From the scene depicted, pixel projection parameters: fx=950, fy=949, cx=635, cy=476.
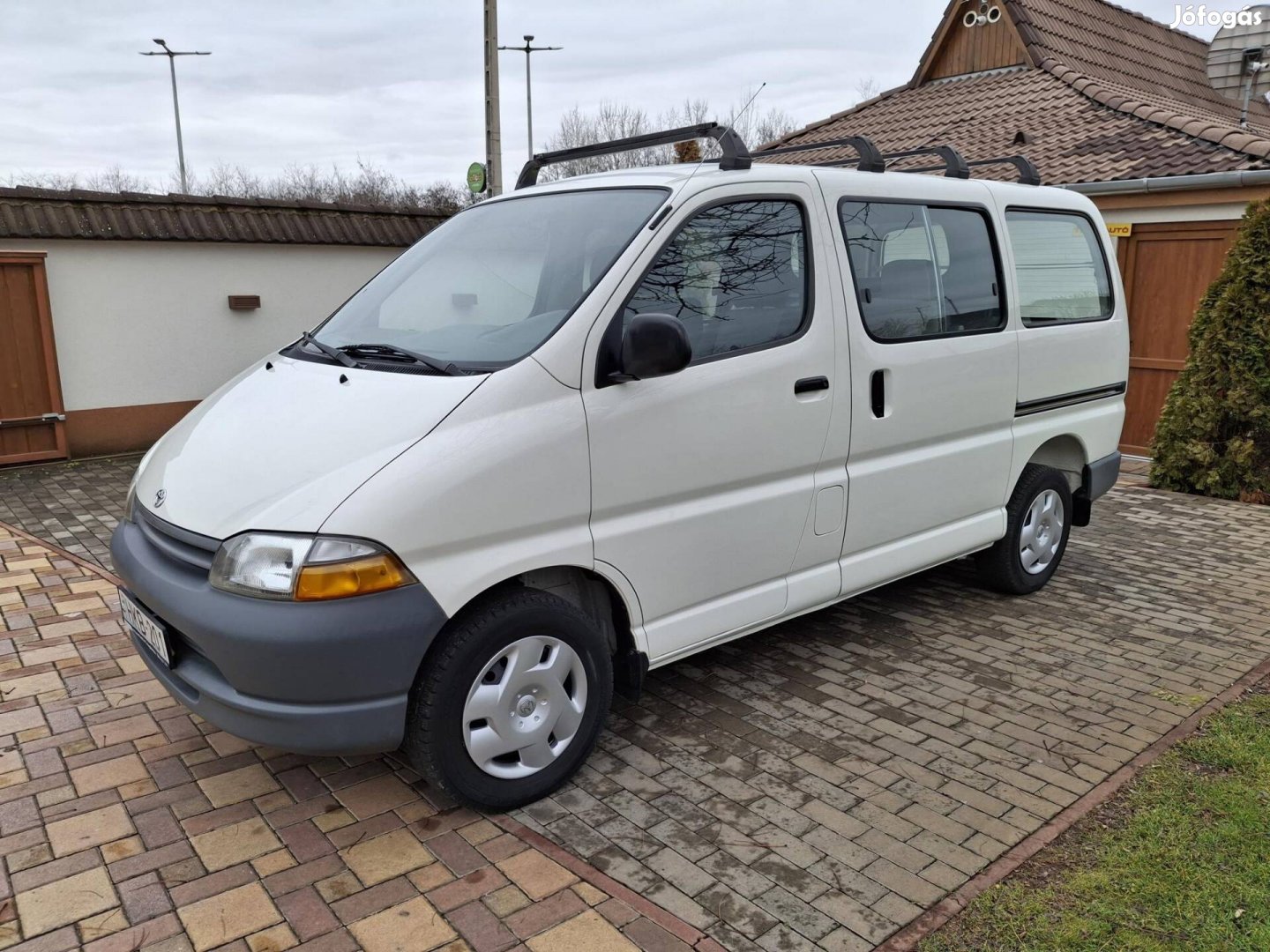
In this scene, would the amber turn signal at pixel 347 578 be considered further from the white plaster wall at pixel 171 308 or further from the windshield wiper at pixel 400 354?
the white plaster wall at pixel 171 308

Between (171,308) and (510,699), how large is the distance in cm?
846

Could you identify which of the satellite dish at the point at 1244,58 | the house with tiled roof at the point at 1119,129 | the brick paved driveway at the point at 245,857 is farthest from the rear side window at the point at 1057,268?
the satellite dish at the point at 1244,58

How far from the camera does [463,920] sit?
2711mm

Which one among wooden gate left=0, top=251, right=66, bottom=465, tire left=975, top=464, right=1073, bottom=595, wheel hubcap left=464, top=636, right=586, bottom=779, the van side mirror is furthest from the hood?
wooden gate left=0, top=251, right=66, bottom=465

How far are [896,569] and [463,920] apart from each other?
265cm

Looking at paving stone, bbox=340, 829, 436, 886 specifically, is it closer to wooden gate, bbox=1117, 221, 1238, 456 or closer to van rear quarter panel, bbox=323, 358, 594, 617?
van rear quarter panel, bbox=323, 358, 594, 617

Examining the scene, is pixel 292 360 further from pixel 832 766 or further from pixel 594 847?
pixel 832 766

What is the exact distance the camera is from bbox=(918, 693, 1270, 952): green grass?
2.66 metres

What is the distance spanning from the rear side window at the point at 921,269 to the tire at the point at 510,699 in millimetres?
1948

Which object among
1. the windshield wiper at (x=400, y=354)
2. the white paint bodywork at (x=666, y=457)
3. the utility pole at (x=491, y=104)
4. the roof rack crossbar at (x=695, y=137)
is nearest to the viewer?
the white paint bodywork at (x=666, y=457)

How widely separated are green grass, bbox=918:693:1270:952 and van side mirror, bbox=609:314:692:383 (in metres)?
1.90

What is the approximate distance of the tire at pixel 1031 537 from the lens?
5.26 meters

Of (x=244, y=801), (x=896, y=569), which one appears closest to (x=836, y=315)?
(x=896, y=569)

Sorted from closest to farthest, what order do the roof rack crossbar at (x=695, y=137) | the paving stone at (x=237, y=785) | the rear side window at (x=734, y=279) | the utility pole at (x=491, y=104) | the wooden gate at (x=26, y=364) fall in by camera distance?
the paving stone at (x=237, y=785), the rear side window at (x=734, y=279), the roof rack crossbar at (x=695, y=137), the wooden gate at (x=26, y=364), the utility pole at (x=491, y=104)
